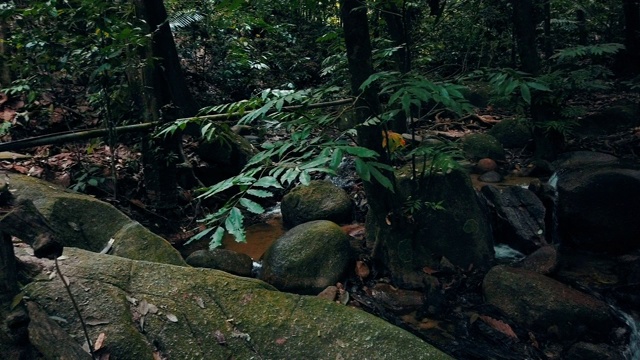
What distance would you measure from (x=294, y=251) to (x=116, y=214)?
1.66m

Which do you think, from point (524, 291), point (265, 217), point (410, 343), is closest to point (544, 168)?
point (524, 291)

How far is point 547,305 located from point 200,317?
2.81 metres

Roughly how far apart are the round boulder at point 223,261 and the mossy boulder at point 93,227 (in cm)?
62

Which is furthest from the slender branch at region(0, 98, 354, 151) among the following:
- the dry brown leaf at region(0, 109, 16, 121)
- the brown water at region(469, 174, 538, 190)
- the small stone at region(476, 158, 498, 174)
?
the small stone at region(476, 158, 498, 174)

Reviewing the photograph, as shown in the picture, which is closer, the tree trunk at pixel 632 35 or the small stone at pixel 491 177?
the small stone at pixel 491 177

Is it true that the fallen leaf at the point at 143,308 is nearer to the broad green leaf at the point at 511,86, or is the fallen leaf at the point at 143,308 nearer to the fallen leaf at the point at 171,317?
the fallen leaf at the point at 171,317

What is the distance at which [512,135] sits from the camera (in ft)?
28.8

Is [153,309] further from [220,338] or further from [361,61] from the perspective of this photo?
[361,61]

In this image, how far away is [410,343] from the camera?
111 inches

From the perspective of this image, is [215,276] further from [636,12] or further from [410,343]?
[636,12]

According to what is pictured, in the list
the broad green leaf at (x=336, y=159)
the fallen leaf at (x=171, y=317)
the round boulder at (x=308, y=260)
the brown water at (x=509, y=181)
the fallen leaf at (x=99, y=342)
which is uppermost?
the broad green leaf at (x=336, y=159)

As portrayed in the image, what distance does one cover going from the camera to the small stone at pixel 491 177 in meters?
7.22

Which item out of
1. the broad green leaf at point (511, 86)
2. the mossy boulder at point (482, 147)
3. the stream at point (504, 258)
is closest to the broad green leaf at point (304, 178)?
the broad green leaf at point (511, 86)

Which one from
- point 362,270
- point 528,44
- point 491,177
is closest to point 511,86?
point 362,270
